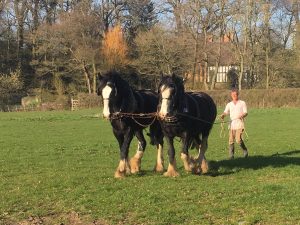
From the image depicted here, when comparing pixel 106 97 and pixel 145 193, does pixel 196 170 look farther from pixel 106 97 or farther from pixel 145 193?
pixel 106 97

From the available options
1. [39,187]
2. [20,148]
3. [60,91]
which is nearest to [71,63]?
[60,91]

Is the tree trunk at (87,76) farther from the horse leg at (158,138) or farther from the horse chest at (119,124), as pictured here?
the horse chest at (119,124)

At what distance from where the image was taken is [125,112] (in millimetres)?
10688

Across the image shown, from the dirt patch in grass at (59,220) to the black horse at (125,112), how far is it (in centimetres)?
291

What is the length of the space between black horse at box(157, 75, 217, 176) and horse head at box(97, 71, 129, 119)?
898 mm

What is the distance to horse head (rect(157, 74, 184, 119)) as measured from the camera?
10047 millimetres

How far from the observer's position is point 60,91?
69.3 metres

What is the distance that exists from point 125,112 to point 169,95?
3.99 feet

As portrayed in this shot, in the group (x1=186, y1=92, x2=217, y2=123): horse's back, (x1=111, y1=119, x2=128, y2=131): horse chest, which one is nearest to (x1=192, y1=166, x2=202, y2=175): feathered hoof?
(x1=186, y1=92, x2=217, y2=123): horse's back

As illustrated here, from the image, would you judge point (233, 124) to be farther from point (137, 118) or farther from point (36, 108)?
point (36, 108)

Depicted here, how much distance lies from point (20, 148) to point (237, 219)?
13.1m

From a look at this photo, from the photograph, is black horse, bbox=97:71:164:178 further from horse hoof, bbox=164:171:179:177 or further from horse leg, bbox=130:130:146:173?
horse hoof, bbox=164:171:179:177

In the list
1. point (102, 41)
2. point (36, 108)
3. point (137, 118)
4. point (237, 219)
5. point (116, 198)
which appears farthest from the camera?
point (102, 41)

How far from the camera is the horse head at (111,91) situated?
33.2 ft
